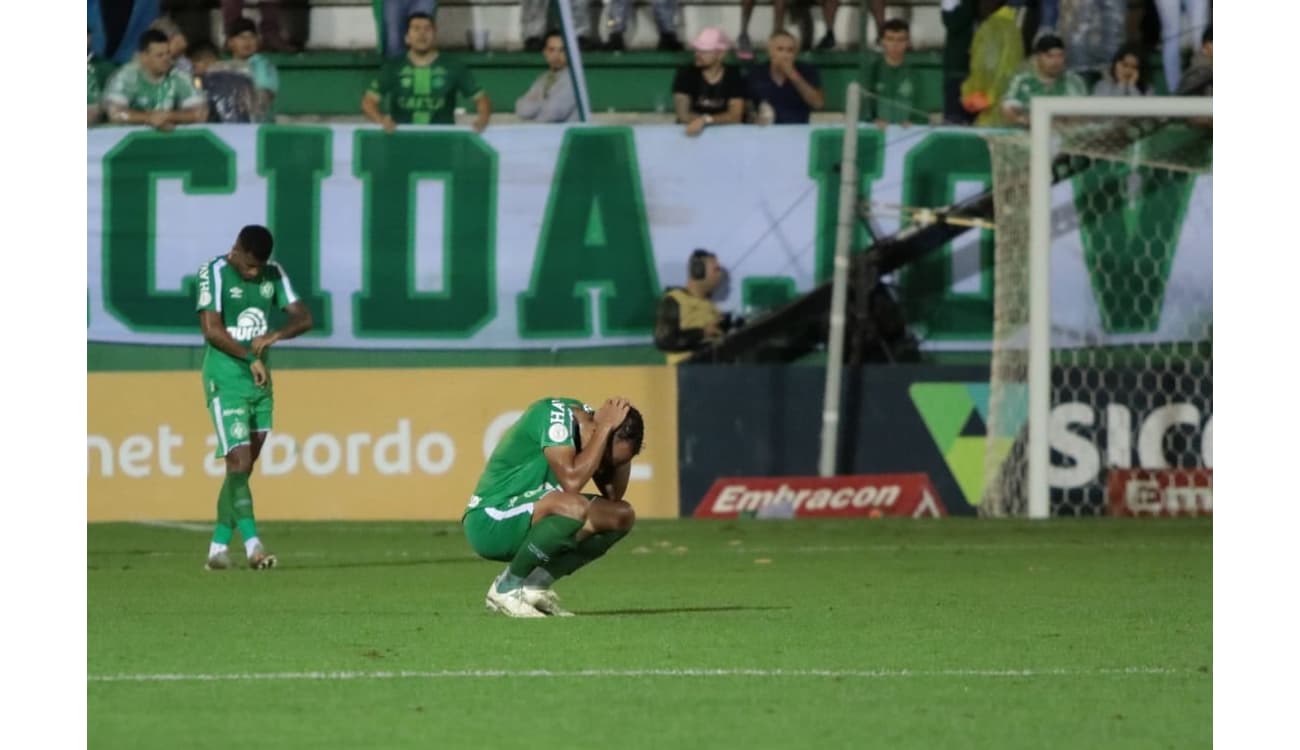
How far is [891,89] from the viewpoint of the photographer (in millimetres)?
18406

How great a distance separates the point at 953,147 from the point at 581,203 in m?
2.95

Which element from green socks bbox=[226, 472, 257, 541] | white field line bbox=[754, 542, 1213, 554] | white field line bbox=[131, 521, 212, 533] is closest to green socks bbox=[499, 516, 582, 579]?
green socks bbox=[226, 472, 257, 541]

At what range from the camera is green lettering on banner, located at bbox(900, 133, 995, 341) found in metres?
17.8

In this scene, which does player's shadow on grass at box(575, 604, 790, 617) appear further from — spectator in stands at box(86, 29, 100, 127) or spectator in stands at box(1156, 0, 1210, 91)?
spectator in stands at box(1156, 0, 1210, 91)

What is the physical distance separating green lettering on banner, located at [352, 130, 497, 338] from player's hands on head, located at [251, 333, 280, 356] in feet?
18.6

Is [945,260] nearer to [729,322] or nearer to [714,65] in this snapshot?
[729,322]

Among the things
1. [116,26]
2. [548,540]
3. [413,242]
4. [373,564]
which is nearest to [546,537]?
[548,540]

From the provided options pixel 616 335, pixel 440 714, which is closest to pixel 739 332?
pixel 616 335

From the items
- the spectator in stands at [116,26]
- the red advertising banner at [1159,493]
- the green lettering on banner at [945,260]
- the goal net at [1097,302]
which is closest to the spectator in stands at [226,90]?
the spectator in stands at [116,26]

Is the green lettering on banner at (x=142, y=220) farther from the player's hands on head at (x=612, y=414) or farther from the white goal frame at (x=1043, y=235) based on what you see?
the player's hands on head at (x=612, y=414)

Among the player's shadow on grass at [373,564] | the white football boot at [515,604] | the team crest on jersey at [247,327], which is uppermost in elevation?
the team crest on jersey at [247,327]

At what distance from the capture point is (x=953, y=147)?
17984mm

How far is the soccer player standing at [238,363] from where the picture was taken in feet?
38.3

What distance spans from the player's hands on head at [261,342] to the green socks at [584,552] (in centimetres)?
340
